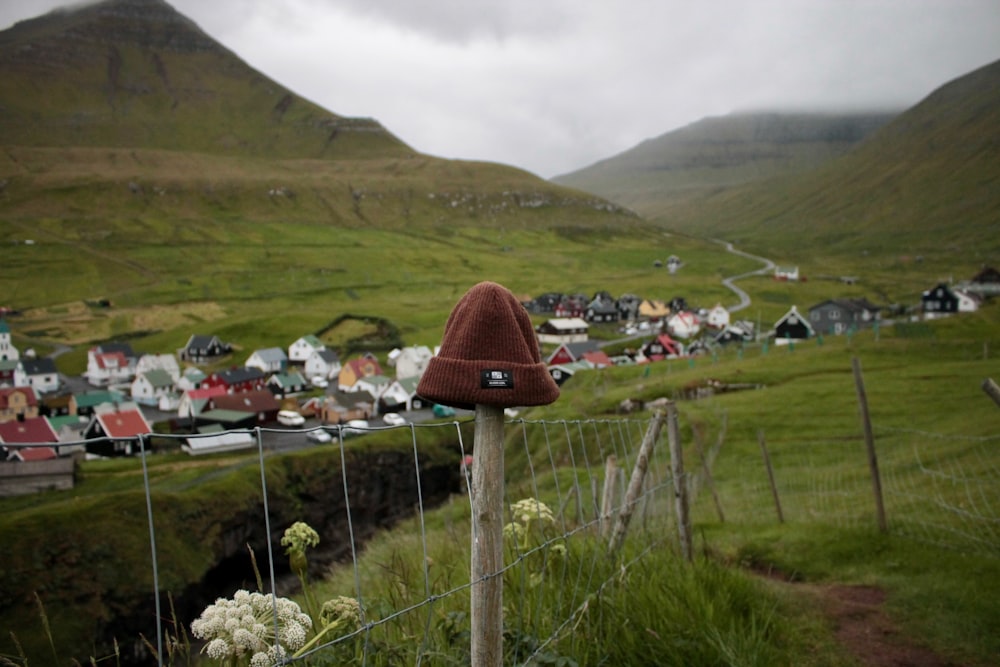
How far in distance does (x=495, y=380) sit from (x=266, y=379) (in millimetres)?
77300

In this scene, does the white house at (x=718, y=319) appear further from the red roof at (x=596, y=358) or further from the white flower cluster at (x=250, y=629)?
the white flower cluster at (x=250, y=629)

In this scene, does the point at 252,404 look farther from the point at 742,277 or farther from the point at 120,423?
the point at 742,277

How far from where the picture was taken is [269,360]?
78.7 m

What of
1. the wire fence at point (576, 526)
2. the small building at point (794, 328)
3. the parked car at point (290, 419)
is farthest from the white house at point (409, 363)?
the wire fence at point (576, 526)

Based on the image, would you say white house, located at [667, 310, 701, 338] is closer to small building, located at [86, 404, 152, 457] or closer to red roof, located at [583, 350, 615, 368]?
red roof, located at [583, 350, 615, 368]

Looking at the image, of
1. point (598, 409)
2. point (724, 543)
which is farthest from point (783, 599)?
point (598, 409)

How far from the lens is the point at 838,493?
596 inches

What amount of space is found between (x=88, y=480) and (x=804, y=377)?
44499mm

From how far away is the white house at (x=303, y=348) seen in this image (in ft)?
265

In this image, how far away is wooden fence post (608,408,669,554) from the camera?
6.07 meters

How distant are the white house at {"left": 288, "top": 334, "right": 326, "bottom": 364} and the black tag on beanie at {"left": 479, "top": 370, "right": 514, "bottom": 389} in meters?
80.5

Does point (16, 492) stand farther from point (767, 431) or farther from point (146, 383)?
point (767, 431)

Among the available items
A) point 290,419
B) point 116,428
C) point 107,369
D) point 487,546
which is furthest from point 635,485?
point 107,369

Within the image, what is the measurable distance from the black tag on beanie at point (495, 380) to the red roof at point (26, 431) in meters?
51.3
